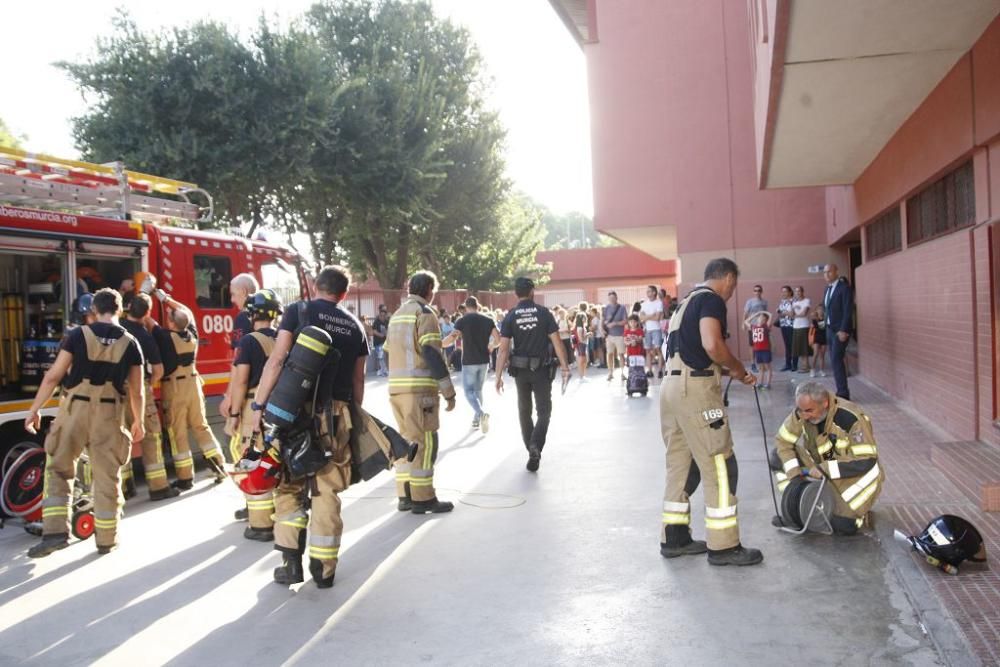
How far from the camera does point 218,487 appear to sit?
28.6ft

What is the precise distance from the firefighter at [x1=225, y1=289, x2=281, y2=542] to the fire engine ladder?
9.00 ft

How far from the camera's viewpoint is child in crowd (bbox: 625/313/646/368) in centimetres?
1518

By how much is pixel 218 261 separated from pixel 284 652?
645cm

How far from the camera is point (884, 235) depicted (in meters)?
12.9

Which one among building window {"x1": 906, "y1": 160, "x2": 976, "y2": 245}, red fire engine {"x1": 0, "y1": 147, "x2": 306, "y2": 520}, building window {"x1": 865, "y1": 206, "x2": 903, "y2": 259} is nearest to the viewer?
red fire engine {"x1": 0, "y1": 147, "x2": 306, "y2": 520}

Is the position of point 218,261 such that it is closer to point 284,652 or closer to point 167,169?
point 284,652

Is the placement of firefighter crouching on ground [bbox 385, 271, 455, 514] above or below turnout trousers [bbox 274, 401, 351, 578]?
above

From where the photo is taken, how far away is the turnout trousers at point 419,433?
23.3 ft

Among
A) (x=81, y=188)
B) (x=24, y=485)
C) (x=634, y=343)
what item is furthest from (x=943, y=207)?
(x=24, y=485)

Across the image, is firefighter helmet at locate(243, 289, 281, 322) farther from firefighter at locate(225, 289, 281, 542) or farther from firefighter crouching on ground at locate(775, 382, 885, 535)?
firefighter crouching on ground at locate(775, 382, 885, 535)

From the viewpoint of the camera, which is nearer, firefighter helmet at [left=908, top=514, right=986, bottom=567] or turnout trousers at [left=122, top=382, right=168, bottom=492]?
firefighter helmet at [left=908, top=514, right=986, bottom=567]

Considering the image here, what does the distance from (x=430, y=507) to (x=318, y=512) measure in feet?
→ 6.61

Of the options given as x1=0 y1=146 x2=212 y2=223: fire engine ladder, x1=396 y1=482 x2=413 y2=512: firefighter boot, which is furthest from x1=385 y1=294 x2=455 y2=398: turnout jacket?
x1=0 y1=146 x2=212 y2=223: fire engine ladder

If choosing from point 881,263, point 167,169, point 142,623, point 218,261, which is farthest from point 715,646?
point 167,169
